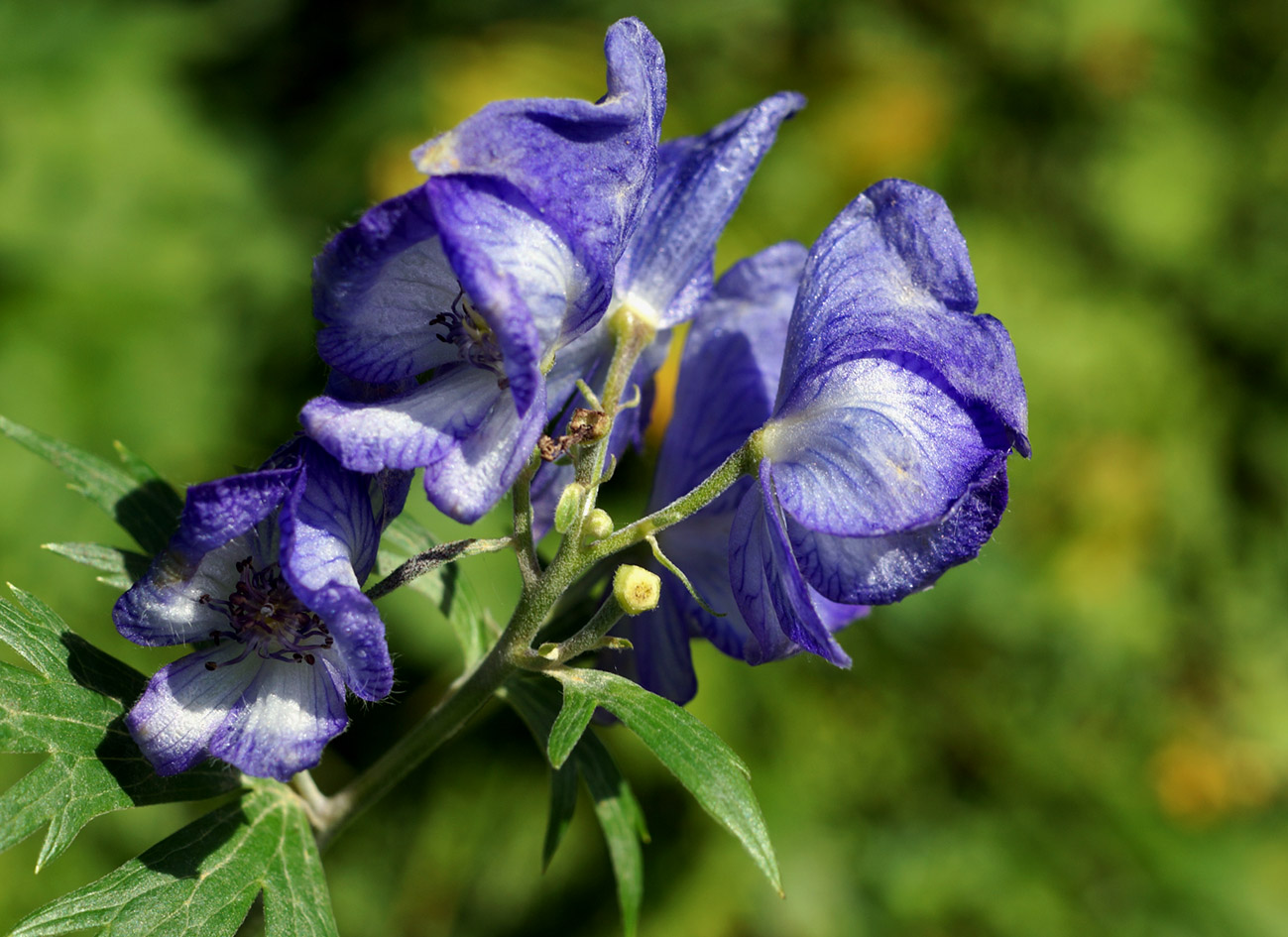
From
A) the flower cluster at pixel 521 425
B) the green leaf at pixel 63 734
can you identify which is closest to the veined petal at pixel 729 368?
the flower cluster at pixel 521 425

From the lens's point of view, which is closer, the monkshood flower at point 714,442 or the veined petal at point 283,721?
the veined petal at point 283,721

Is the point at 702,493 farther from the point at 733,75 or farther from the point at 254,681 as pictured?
the point at 733,75

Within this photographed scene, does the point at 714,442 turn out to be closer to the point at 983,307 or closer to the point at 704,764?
the point at 704,764

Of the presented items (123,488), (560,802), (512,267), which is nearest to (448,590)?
(560,802)

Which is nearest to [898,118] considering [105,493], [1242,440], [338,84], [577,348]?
[1242,440]

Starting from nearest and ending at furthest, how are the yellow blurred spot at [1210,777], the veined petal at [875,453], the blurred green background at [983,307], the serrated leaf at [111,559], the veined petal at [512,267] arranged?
the veined petal at [512,267] → the veined petal at [875,453] → the serrated leaf at [111,559] → the blurred green background at [983,307] → the yellow blurred spot at [1210,777]

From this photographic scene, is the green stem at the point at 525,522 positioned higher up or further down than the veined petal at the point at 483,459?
further down

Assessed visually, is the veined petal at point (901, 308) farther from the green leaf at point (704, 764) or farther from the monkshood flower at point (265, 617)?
the monkshood flower at point (265, 617)

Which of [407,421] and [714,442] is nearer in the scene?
[407,421]
